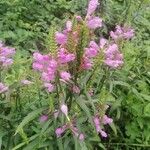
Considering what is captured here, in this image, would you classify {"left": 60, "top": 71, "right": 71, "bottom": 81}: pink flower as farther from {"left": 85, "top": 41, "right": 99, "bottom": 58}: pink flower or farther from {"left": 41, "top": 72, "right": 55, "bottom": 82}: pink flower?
{"left": 85, "top": 41, "right": 99, "bottom": 58}: pink flower

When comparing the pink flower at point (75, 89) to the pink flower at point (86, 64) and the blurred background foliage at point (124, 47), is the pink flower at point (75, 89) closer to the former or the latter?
the pink flower at point (86, 64)

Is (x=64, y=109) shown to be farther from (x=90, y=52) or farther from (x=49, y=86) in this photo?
(x=90, y=52)

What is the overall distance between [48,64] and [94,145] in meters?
1.03

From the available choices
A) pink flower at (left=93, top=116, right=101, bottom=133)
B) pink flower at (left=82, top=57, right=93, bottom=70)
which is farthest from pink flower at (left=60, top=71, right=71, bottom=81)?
pink flower at (left=93, top=116, right=101, bottom=133)

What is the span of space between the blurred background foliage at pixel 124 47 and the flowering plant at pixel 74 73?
7.9 inches

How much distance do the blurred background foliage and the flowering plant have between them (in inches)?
7.9

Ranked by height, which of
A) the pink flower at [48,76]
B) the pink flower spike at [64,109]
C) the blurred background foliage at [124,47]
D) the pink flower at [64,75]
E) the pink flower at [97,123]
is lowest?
the blurred background foliage at [124,47]

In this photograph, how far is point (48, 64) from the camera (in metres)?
2.41

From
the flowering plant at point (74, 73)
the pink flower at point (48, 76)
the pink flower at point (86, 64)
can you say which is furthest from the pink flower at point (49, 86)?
the pink flower at point (86, 64)

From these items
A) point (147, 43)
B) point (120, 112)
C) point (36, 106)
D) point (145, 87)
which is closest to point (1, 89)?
point (36, 106)

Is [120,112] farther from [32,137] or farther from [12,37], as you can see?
[12,37]

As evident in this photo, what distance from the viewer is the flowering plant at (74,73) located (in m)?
2.36

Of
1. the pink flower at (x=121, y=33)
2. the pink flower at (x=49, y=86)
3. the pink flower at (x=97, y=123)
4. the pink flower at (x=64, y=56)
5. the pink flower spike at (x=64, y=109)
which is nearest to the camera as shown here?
the pink flower at (x=64, y=56)

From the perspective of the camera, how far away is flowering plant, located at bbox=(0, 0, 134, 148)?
7.75 feet
